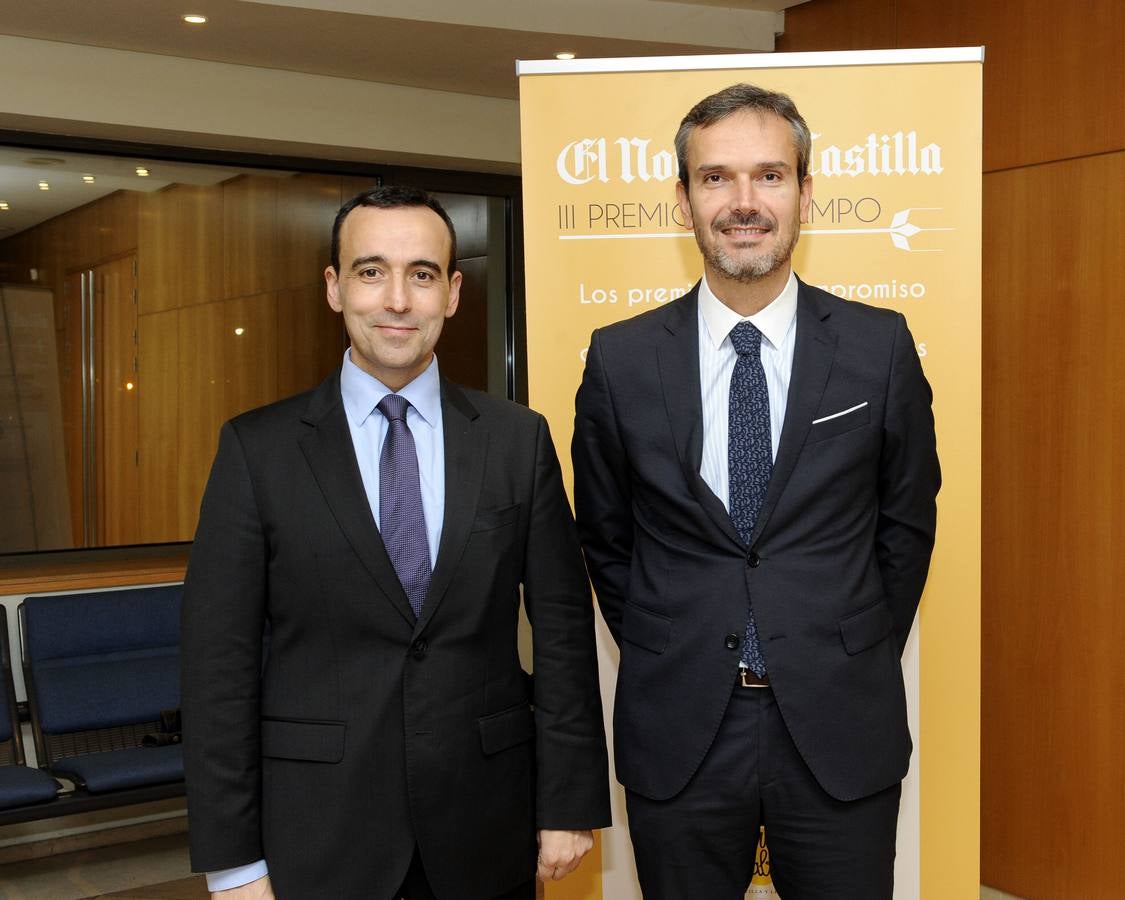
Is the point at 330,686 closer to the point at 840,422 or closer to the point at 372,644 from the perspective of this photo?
the point at 372,644

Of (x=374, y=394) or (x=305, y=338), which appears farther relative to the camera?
(x=305, y=338)

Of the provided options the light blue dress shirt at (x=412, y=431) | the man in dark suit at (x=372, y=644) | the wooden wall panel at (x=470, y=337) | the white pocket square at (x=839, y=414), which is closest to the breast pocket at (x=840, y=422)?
the white pocket square at (x=839, y=414)

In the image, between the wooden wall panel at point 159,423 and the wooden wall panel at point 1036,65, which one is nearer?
the wooden wall panel at point 1036,65

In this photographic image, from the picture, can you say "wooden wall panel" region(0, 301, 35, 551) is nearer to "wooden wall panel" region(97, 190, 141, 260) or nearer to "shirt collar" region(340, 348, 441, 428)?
"wooden wall panel" region(97, 190, 141, 260)

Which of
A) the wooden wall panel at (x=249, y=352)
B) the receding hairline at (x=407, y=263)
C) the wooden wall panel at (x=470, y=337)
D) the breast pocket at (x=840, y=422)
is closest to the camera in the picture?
the receding hairline at (x=407, y=263)

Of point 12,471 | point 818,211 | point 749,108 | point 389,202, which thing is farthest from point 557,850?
point 12,471

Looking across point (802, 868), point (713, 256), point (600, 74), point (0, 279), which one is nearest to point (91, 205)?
point (0, 279)

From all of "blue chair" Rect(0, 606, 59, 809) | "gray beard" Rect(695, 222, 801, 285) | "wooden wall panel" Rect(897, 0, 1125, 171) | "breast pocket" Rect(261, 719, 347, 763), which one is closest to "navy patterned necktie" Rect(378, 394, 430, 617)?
"breast pocket" Rect(261, 719, 347, 763)

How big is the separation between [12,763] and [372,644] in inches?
128

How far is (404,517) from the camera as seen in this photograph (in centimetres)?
188

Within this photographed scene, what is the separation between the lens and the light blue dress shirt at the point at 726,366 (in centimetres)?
209

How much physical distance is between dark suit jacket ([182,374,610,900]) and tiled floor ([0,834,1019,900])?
2902mm

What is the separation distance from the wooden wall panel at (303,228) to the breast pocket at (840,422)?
3.95 metres

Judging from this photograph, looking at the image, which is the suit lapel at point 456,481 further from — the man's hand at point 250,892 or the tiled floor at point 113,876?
the tiled floor at point 113,876
